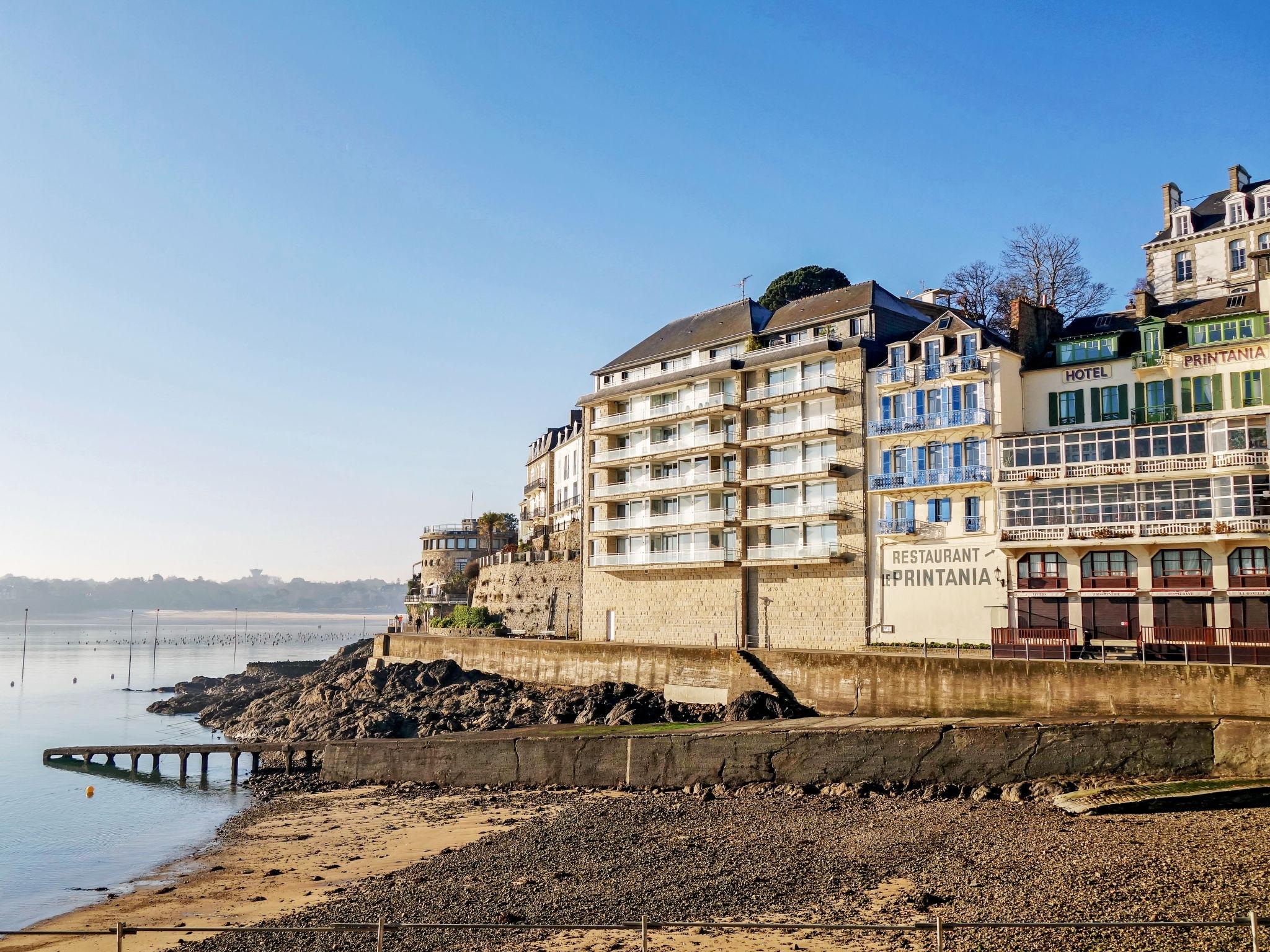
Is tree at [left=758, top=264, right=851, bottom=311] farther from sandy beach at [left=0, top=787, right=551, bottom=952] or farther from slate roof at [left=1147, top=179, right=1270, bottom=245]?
sandy beach at [left=0, top=787, right=551, bottom=952]

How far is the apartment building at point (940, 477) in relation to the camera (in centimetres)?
4147

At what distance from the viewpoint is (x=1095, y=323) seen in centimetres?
4250

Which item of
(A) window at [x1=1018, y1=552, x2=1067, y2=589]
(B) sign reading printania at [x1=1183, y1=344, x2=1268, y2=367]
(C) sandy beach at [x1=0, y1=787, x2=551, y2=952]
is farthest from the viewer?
(A) window at [x1=1018, y1=552, x2=1067, y2=589]

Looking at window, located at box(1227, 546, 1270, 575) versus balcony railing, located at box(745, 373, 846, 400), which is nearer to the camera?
window, located at box(1227, 546, 1270, 575)

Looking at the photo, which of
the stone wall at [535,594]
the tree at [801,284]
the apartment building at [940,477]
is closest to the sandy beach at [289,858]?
the apartment building at [940,477]

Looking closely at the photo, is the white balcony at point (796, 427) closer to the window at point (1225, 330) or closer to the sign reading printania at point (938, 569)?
the sign reading printania at point (938, 569)

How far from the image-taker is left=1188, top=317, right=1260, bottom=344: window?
37188 mm

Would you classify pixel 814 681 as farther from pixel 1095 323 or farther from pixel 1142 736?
pixel 1095 323

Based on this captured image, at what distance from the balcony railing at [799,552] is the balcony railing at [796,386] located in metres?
7.28

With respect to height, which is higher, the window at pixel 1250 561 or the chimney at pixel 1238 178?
the chimney at pixel 1238 178

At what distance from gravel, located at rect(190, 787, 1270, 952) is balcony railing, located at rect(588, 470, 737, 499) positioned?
22988mm

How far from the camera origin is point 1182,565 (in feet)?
120

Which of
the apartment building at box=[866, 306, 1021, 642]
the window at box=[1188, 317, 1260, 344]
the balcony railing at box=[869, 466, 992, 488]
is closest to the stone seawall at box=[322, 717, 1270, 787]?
the apartment building at box=[866, 306, 1021, 642]

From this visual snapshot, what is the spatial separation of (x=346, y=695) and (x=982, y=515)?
35901 millimetres
